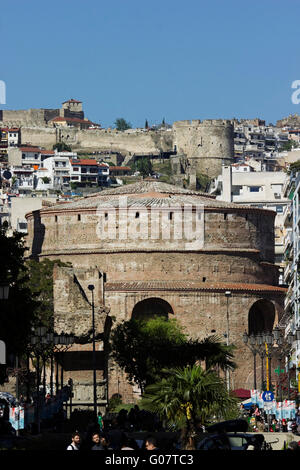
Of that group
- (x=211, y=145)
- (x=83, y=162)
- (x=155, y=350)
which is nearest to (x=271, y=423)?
(x=155, y=350)

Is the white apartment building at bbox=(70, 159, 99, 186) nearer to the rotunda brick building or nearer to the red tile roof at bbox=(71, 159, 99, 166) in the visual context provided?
the red tile roof at bbox=(71, 159, 99, 166)

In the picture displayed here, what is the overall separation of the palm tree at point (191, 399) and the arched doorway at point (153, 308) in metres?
35.5

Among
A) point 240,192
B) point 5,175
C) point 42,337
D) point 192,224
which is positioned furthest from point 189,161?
point 42,337

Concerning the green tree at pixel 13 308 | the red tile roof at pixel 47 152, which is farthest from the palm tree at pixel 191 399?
the red tile roof at pixel 47 152

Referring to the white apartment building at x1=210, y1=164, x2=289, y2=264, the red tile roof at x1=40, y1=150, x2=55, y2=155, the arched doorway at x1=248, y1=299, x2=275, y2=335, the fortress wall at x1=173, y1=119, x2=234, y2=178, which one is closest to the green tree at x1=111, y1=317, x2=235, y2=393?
the arched doorway at x1=248, y1=299, x2=275, y2=335

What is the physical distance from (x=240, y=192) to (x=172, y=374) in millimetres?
87159

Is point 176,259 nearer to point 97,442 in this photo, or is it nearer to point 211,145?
point 97,442

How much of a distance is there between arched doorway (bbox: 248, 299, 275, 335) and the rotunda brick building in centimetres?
6

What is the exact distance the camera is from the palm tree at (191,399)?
122 feet

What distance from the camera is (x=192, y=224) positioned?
76000mm

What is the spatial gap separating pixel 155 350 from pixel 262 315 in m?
20.6

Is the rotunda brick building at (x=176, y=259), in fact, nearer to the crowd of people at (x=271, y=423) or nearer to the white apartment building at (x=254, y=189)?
the crowd of people at (x=271, y=423)

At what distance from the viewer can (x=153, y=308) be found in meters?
74.4

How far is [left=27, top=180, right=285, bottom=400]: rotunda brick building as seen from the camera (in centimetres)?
7344
